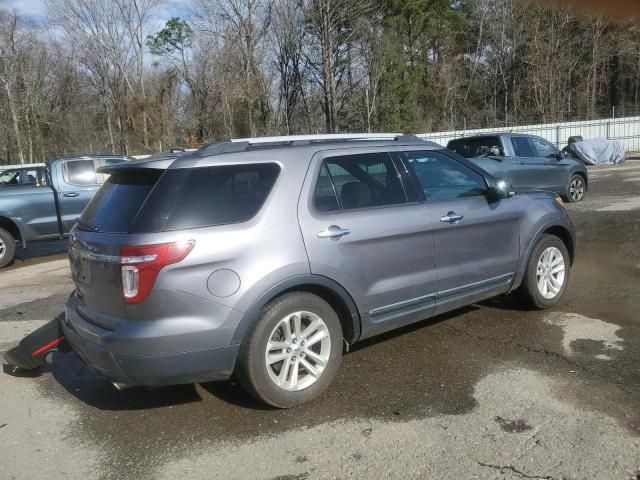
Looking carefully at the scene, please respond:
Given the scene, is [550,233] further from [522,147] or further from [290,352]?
[522,147]

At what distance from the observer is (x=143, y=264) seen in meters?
3.23

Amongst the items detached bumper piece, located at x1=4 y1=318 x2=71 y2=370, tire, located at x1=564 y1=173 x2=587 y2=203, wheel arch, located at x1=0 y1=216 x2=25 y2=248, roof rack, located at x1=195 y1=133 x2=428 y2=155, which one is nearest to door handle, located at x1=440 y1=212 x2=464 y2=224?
roof rack, located at x1=195 y1=133 x2=428 y2=155

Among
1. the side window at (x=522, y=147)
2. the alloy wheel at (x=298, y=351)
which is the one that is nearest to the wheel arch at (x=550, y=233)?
the alloy wheel at (x=298, y=351)

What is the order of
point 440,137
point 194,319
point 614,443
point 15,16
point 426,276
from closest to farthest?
1. point 614,443
2. point 194,319
3. point 426,276
4. point 440,137
5. point 15,16

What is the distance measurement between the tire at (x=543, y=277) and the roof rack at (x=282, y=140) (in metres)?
1.57

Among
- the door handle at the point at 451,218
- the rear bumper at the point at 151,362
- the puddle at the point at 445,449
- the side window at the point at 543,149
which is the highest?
the side window at the point at 543,149

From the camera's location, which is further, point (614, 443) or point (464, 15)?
point (464, 15)

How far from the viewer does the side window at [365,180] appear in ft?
13.3

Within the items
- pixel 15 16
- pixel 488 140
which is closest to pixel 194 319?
pixel 488 140

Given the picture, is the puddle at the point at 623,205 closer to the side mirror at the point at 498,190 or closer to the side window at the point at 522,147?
the side window at the point at 522,147

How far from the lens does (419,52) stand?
41.5m

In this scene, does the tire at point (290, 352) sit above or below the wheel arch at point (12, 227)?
below

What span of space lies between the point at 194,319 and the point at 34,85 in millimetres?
43253

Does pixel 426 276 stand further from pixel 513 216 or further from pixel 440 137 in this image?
pixel 440 137
